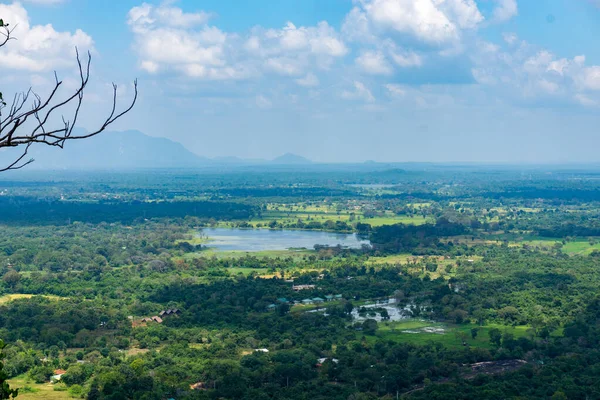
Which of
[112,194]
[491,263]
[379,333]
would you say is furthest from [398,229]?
[112,194]

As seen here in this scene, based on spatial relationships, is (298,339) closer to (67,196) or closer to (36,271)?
(36,271)

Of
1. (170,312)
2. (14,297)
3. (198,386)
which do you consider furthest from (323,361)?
(14,297)

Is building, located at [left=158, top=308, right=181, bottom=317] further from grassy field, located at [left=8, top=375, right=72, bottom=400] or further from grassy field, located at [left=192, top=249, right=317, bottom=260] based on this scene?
grassy field, located at [left=192, top=249, right=317, bottom=260]

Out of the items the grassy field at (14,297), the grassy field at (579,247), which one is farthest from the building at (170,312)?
the grassy field at (579,247)

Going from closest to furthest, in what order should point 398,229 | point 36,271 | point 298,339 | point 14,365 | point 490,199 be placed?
point 14,365, point 298,339, point 36,271, point 398,229, point 490,199

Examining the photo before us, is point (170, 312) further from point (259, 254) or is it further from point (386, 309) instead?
point (259, 254)

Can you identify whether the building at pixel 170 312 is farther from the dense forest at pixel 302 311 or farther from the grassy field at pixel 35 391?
the grassy field at pixel 35 391
